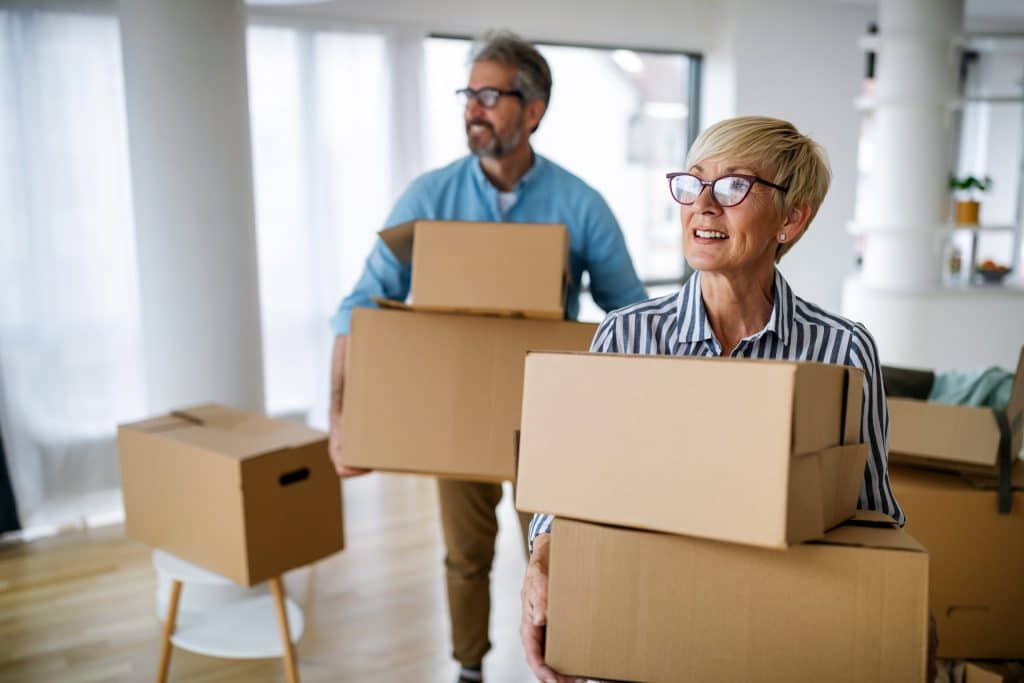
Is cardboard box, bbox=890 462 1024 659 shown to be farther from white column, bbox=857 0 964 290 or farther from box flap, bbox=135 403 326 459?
white column, bbox=857 0 964 290

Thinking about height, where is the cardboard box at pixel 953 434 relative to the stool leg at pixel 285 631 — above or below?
above

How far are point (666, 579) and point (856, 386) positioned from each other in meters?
0.29

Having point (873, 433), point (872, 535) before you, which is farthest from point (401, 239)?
point (872, 535)

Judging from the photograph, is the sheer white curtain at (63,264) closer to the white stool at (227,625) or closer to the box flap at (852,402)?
the white stool at (227,625)

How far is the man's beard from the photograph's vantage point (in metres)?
1.78

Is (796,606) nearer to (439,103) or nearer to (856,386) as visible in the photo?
(856,386)

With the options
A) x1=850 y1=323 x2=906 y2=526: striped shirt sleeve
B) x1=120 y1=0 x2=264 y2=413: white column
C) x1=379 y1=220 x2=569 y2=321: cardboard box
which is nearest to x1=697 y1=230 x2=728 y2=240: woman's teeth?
x1=850 y1=323 x2=906 y2=526: striped shirt sleeve

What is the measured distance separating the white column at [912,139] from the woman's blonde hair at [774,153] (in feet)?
10.5

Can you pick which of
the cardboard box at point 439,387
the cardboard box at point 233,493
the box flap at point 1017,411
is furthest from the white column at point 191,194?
the box flap at point 1017,411

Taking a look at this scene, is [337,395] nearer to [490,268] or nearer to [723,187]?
[490,268]

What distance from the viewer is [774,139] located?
1.12 meters

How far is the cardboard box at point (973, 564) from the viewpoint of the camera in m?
1.57

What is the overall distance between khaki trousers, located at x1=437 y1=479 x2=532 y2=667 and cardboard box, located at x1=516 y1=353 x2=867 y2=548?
1.00m

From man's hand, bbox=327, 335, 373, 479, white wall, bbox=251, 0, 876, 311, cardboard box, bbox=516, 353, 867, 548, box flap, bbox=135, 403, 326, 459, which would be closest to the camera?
cardboard box, bbox=516, 353, 867, 548
